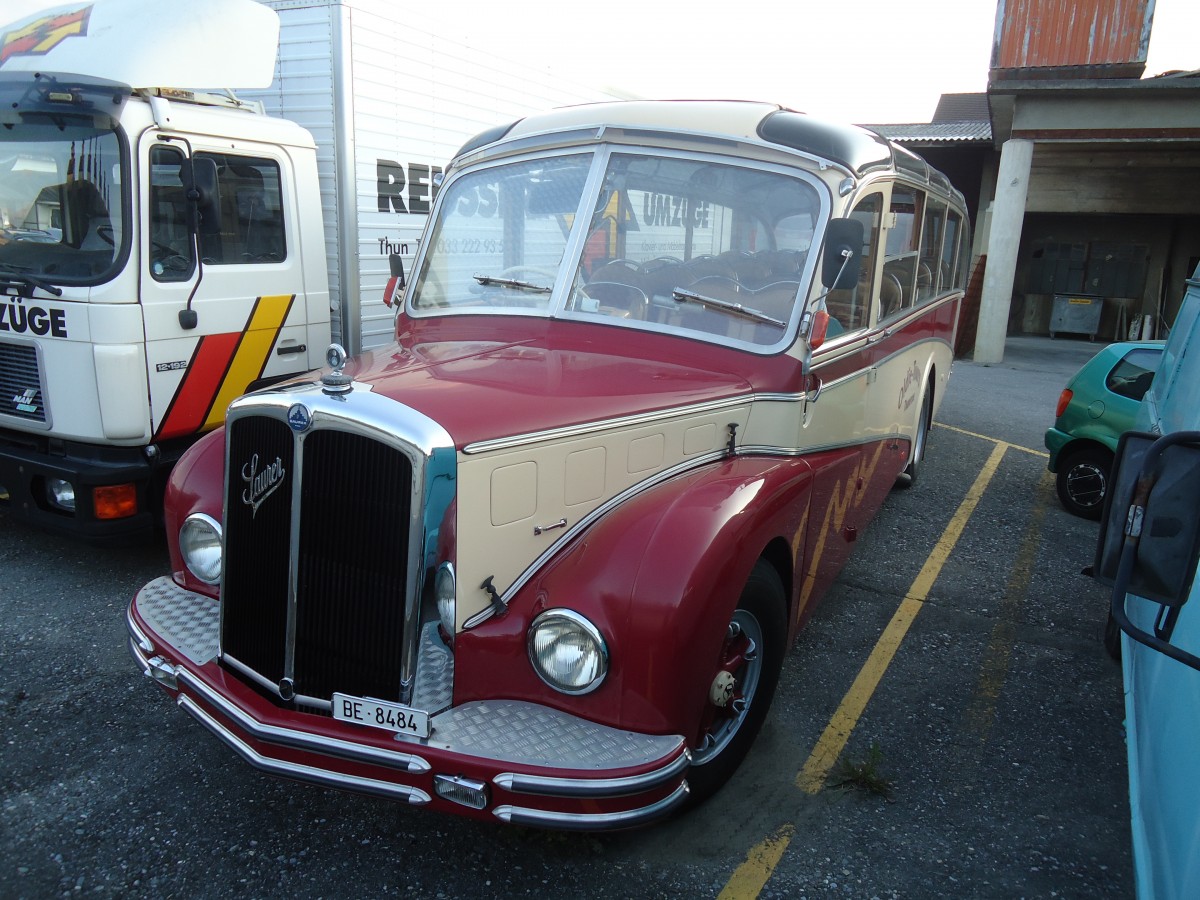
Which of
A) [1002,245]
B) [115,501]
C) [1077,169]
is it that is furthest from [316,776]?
[1077,169]

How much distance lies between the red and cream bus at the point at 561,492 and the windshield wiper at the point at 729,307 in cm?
1

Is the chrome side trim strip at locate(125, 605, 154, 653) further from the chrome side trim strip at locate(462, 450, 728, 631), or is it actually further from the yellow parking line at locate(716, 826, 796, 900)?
the yellow parking line at locate(716, 826, 796, 900)

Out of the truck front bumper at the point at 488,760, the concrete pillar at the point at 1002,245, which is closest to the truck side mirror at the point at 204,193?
the truck front bumper at the point at 488,760

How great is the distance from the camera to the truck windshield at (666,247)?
3488 mm

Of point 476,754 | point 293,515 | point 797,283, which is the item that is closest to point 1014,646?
point 797,283

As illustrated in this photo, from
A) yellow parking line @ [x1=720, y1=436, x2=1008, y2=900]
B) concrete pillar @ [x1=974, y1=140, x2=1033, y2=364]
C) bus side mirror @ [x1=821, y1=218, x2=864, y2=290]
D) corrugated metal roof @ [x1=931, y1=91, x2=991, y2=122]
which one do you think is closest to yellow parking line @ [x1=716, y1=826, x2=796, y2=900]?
yellow parking line @ [x1=720, y1=436, x2=1008, y2=900]

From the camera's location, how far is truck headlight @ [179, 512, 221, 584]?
9.98ft

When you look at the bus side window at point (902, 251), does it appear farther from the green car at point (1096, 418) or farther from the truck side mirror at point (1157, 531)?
the truck side mirror at point (1157, 531)

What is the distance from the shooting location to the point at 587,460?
2.76 metres

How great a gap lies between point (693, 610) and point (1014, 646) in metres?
2.71

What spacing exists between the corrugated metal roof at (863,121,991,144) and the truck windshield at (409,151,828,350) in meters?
15.5

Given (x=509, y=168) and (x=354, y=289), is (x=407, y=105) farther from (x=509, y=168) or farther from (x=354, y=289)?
(x=509, y=168)

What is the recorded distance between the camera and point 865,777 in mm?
3176

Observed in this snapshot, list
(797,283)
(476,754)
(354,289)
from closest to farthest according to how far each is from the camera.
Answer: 1. (476,754)
2. (797,283)
3. (354,289)
